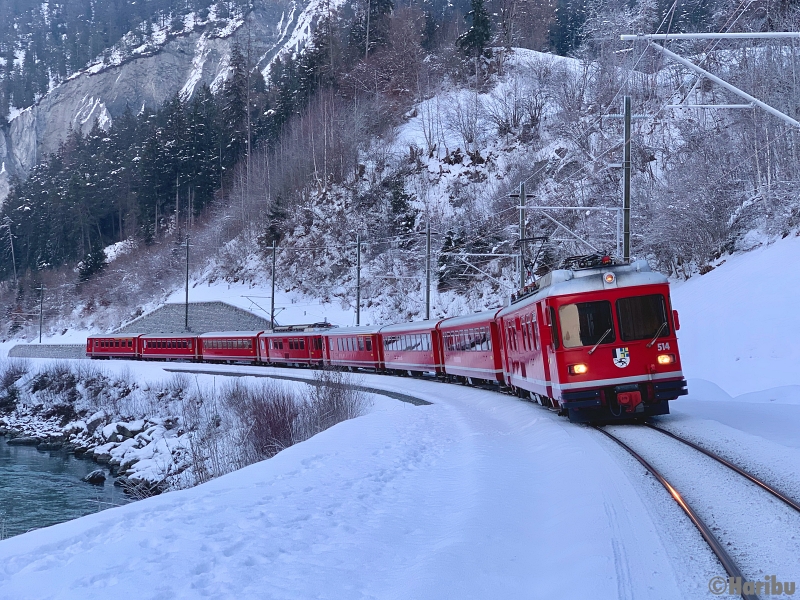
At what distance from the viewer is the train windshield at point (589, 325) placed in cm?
1377

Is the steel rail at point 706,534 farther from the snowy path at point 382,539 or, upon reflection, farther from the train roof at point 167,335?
the train roof at point 167,335

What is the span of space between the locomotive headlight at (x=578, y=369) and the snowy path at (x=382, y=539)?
2.99 meters

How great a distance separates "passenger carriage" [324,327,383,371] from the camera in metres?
34.9

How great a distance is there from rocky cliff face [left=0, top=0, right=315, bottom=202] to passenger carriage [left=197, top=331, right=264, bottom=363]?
324ft

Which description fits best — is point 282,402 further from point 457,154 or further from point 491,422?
point 457,154

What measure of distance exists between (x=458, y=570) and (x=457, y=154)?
64.3 metres

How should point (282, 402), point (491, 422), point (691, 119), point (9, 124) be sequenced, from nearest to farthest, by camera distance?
point (491, 422), point (282, 402), point (691, 119), point (9, 124)

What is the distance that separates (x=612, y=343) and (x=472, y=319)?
1146 cm

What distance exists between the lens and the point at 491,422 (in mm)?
15945

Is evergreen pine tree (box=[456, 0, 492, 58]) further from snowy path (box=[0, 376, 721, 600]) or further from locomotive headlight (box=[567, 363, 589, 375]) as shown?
snowy path (box=[0, 376, 721, 600])

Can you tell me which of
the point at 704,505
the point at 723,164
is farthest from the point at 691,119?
the point at 704,505

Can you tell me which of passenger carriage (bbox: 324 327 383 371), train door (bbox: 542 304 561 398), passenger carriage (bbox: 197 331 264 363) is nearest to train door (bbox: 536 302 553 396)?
train door (bbox: 542 304 561 398)

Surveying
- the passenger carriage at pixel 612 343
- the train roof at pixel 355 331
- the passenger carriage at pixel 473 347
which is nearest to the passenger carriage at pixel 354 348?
the train roof at pixel 355 331

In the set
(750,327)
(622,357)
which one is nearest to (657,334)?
(622,357)
